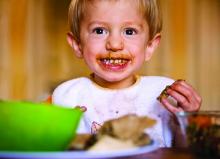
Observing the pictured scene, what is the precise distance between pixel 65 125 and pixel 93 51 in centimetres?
58

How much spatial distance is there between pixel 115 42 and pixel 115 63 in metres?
0.06


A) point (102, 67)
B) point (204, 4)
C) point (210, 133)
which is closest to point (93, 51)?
point (102, 67)

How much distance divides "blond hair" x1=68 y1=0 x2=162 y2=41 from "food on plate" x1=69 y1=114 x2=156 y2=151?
0.61 metres

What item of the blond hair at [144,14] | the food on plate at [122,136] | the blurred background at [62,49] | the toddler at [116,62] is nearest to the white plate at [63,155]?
the food on plate at [122,136]

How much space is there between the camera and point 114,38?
117 cm

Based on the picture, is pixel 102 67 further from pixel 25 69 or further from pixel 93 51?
pixel 25 69

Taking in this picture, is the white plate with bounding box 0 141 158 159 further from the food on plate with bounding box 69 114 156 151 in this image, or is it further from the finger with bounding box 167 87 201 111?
the finger with bounding box 167 87 201 111

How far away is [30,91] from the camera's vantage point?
9.89 feet

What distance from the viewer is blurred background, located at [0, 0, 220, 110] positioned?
2.98 metres

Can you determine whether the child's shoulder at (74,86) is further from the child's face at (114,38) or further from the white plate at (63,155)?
the white plate at (63,155)

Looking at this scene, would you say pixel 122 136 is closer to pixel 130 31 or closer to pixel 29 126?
pixel 29 126

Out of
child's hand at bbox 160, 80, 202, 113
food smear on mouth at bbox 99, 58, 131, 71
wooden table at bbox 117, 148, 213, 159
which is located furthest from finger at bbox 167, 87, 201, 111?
wooden table at bbox 117, 148, 213, 159

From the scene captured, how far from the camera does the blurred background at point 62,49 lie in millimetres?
2977

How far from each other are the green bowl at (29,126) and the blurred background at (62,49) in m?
2.35
